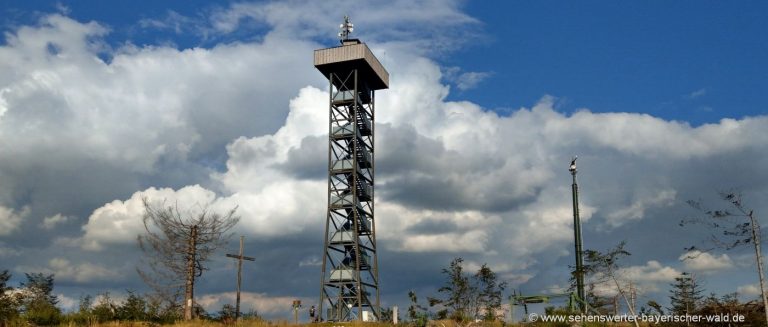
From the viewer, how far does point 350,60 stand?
6962cm

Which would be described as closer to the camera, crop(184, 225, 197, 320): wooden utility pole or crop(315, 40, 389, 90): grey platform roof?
crop(184, 225, 197, 320): wooden utility pole

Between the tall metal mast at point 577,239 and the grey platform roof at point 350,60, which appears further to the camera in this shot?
the grey platform roof at point 350,60

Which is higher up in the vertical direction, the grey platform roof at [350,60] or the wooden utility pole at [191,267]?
the grey platform roof at [350,60]

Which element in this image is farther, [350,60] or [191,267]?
[350,60]

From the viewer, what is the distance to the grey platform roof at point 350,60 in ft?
229

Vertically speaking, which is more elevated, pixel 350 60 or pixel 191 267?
pixel 350 60

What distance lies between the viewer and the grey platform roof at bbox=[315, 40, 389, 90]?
6975cm

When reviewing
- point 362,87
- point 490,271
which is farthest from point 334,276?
point 362,87

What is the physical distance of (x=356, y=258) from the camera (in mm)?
66250

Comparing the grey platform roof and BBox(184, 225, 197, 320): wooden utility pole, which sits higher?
the grey platform roof

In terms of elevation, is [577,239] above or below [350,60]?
below

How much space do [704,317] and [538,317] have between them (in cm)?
781

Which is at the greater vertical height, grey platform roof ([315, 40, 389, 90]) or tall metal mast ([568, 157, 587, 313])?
grey platform roof ([315, 40, 389, 90])

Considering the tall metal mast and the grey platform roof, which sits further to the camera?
the grey platform roof
